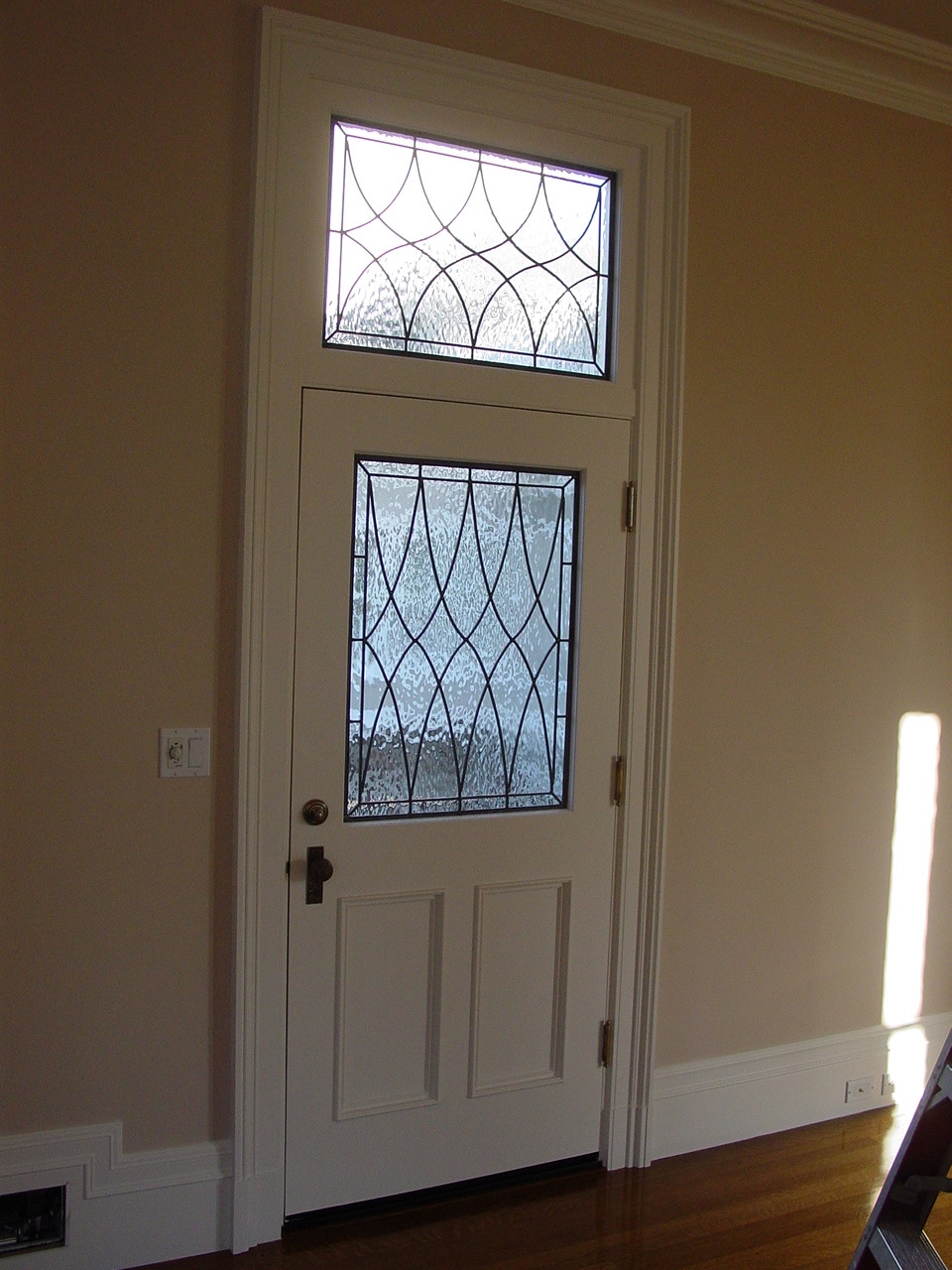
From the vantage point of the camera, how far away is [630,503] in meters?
2.51

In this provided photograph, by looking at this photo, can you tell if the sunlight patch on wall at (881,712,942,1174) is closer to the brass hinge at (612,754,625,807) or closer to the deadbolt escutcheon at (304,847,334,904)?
the brass hinge at (612,754,625,807)

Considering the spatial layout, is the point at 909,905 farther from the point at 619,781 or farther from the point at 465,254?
the point at 465,254

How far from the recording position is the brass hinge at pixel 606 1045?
259 centimetres

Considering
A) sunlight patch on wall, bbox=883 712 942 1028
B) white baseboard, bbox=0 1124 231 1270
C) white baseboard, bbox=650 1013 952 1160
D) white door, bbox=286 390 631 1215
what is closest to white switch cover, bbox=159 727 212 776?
white door, bbox=286 390 631 1215

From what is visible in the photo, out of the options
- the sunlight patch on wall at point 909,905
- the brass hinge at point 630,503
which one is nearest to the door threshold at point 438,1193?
the sunlight patch on wall at point 909,905

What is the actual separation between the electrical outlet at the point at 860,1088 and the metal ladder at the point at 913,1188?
176 centimetres

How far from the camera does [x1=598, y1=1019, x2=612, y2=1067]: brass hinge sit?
2594 mm

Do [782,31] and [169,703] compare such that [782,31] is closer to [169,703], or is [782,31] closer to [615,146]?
[615,146]

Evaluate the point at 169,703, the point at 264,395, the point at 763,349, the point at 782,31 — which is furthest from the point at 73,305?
the point at 782,31

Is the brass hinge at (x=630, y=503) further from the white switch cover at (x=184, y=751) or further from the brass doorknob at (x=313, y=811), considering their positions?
the white switch cover at (x=184, y=751)

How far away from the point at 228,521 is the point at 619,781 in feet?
3.90

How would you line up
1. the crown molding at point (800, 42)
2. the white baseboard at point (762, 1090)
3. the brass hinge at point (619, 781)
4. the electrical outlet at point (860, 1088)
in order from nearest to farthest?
the crown molding at point (800, 42) → the brass hinge at point (619, 781) → the white baseboard at point (762, 1090) → the electrical outlet at point (860, 1088)

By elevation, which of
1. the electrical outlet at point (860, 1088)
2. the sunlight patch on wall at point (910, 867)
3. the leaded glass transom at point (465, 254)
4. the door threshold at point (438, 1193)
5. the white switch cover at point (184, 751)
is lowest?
the door threshold at point (438, 1193)

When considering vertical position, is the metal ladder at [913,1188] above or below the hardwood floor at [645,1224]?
above
